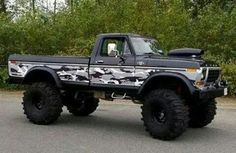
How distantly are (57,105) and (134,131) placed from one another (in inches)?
72.4

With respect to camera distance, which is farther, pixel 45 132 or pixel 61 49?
pixel 61 49

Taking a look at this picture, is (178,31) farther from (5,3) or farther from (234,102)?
(5,3)

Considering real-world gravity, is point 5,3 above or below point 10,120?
above

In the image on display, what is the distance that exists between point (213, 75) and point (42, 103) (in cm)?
381

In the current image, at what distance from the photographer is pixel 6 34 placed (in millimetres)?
19188

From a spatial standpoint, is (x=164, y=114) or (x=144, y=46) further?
(x=144, y=46)

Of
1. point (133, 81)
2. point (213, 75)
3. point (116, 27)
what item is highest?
point (116, 27)

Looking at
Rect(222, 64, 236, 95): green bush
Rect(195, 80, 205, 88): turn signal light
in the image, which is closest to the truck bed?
Rect(195, 80, 205, 88): turn signal light

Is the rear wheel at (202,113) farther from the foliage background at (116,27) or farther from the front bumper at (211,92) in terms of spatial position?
the foliage background at (116,27)

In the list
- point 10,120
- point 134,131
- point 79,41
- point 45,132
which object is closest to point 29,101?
point 10,120

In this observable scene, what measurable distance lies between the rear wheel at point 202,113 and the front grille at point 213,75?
72 cm

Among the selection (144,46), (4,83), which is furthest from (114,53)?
(4,83)

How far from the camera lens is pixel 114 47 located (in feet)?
33.0

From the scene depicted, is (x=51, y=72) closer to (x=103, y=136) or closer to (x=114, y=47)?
(x=114, y=47)
